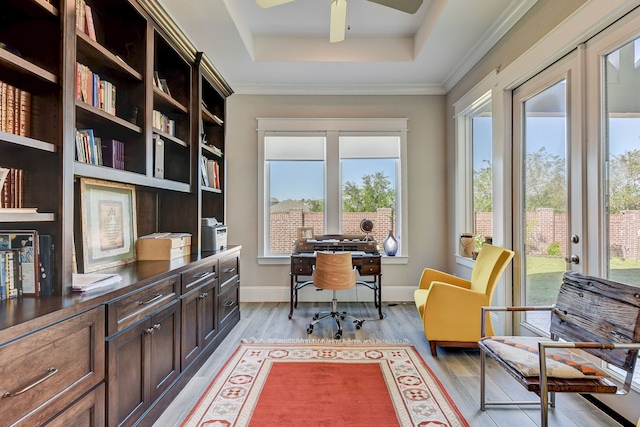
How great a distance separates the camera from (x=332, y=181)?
428cm

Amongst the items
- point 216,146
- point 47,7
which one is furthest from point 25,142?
point 216,146

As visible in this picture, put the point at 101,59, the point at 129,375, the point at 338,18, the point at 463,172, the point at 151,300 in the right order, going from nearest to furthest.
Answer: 1. the point at 129,375
2. the point at 151,300
3. the point at 101,59
4. the point at 338,18
5. the point at 463,172

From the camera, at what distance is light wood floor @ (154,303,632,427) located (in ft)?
6.17

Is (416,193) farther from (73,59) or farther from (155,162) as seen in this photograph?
(73,59)

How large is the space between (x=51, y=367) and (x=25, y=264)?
469 millimetres

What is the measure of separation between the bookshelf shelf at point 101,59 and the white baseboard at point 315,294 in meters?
2.92

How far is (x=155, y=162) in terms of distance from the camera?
2.36 meters

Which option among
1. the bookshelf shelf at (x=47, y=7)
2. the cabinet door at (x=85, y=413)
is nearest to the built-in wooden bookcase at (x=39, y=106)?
the bookshelf shelf at (x=47, y=7)

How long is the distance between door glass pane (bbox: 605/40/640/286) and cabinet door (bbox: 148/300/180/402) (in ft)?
8.82

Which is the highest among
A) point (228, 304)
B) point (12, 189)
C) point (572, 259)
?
point (12, 189)

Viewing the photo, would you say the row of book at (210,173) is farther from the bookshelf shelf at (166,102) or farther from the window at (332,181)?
the window at (332,181)

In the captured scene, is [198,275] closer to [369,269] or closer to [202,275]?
[202,275]

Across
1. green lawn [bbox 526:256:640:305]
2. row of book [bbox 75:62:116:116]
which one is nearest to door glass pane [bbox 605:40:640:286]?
green lawn [bbox 526:256:640:305]

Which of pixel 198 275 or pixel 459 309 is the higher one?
pixel 198 275
